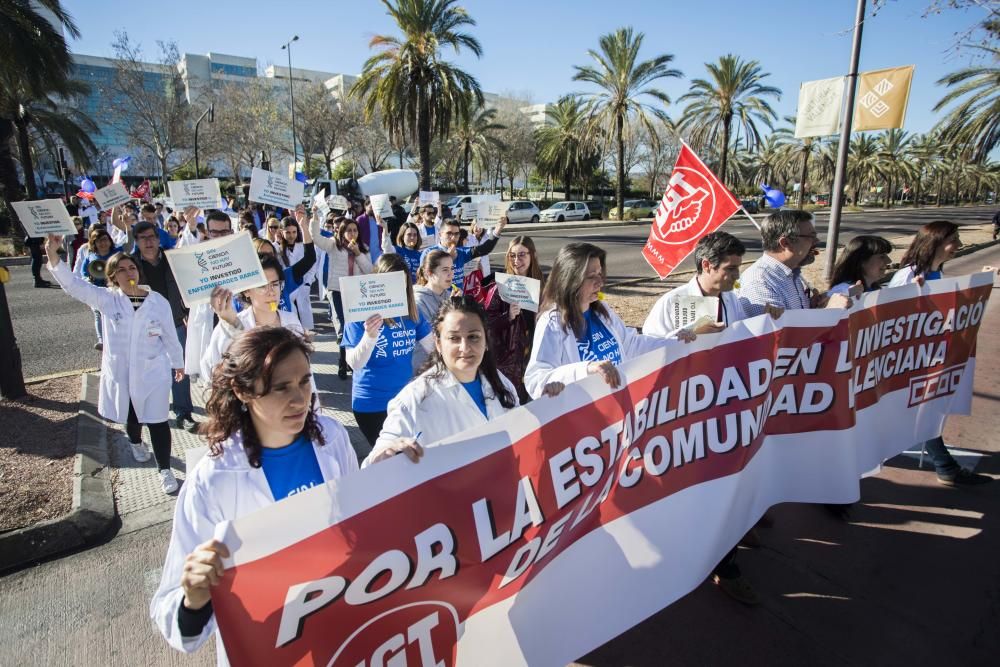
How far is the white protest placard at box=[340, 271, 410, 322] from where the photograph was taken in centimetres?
332

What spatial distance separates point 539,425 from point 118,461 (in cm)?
408

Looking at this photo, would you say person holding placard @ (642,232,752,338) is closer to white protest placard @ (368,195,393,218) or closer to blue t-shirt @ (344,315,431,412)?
blue t-shirt @ (344,315,431,412)

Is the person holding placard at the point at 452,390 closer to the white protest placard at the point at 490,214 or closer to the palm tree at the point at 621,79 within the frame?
the white protest placard at the point at 490,214

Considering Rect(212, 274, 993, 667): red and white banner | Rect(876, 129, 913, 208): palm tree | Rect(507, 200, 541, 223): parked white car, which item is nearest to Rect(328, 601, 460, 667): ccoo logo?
Rect(212, 274, 993, 667): red and white banner

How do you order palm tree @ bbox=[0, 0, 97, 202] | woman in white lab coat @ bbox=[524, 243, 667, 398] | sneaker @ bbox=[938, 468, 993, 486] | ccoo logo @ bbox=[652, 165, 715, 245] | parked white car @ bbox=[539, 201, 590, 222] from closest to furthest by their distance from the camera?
woman in white lab coat @ bbox=[524, 243, 667, 398] → sneaker @ bbox=[938, 468, 993, 486] → ccoo logo @ bbox=[652, 165, 715, 245] → palm tree @ bbox=[0, 0, 97, 202] → parked white car @ bbox=[539, 201, 590, 222]

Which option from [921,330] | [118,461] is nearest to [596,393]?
[921,330]

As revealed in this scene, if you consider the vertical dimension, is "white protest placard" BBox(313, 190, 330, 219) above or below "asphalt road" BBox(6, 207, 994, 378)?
above

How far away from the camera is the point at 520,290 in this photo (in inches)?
155

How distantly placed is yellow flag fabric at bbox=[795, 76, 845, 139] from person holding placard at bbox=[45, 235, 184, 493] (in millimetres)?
8438

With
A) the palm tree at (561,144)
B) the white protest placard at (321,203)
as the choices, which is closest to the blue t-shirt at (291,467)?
the white protest placard at (321,203)

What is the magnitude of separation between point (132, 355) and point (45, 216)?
169cm

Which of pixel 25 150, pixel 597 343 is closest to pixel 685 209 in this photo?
pixel 597 343

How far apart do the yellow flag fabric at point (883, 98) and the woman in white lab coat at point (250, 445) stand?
8560mm

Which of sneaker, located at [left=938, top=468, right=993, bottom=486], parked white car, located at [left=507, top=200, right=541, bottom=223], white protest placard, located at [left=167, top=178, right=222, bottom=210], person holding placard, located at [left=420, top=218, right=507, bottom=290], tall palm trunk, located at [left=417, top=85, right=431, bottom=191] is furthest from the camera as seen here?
parked white car, located at [left=507, top=200, right=541, bottom=223]
